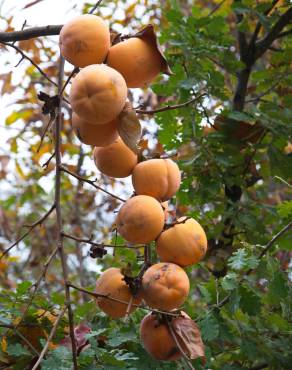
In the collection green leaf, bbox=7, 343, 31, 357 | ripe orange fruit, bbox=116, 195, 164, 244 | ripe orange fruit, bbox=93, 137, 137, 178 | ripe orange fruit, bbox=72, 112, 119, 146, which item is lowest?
green leaf, bbox=7, 343, 31, 357

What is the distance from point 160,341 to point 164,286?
11 centimetres

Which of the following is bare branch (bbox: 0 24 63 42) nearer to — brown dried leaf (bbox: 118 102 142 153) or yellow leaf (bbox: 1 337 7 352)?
brown dried leaf (bbox: 118 102 142 153)

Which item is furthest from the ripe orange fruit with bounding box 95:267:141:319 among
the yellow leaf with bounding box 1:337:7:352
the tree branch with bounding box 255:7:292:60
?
the tree branch with bounding box 255:7:292:60

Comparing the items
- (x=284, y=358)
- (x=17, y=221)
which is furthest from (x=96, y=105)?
(x=17, y=221)

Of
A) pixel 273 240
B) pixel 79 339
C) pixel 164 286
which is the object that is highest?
pixel 164 286

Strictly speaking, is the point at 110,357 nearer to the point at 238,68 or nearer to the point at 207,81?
the point at 207,81

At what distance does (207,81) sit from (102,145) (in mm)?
773

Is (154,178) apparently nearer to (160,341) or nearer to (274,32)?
(160,341)

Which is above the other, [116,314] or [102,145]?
[102,145]

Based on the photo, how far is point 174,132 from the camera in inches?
73.3

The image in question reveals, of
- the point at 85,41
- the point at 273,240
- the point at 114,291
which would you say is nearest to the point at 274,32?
the point at 273,240

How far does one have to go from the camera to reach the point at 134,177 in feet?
3.70

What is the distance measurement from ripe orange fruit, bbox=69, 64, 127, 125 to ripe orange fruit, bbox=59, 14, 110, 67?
4 cm

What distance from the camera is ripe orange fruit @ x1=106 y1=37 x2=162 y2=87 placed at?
1.06 m
